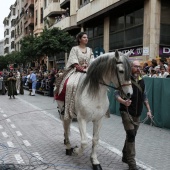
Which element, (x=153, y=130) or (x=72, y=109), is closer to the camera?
(x=72, y=109)

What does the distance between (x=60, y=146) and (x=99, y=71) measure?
9.08ft

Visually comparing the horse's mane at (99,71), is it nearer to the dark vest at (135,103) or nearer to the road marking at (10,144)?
the dark vest at (135,103)

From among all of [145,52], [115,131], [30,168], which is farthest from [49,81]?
[30,168]

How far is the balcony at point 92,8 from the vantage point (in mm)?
24697

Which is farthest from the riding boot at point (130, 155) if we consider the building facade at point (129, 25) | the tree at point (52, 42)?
the tree at point (52, 42)

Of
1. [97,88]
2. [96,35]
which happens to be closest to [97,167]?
[97,88]

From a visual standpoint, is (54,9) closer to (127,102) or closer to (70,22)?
(70,22)

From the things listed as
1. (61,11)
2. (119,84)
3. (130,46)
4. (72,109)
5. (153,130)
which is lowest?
(153,130)

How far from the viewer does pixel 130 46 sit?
22656 mm

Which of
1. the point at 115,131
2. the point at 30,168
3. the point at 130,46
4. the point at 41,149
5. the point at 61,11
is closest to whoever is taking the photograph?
the point at 30,168

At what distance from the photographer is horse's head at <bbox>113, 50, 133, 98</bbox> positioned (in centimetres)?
523

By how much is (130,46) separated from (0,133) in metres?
15.1

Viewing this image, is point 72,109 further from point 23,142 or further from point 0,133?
point 0,133

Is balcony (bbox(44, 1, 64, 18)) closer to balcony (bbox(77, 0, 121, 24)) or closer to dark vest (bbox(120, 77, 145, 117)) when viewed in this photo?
balcony (bbox(77, 0, 121, 24))
